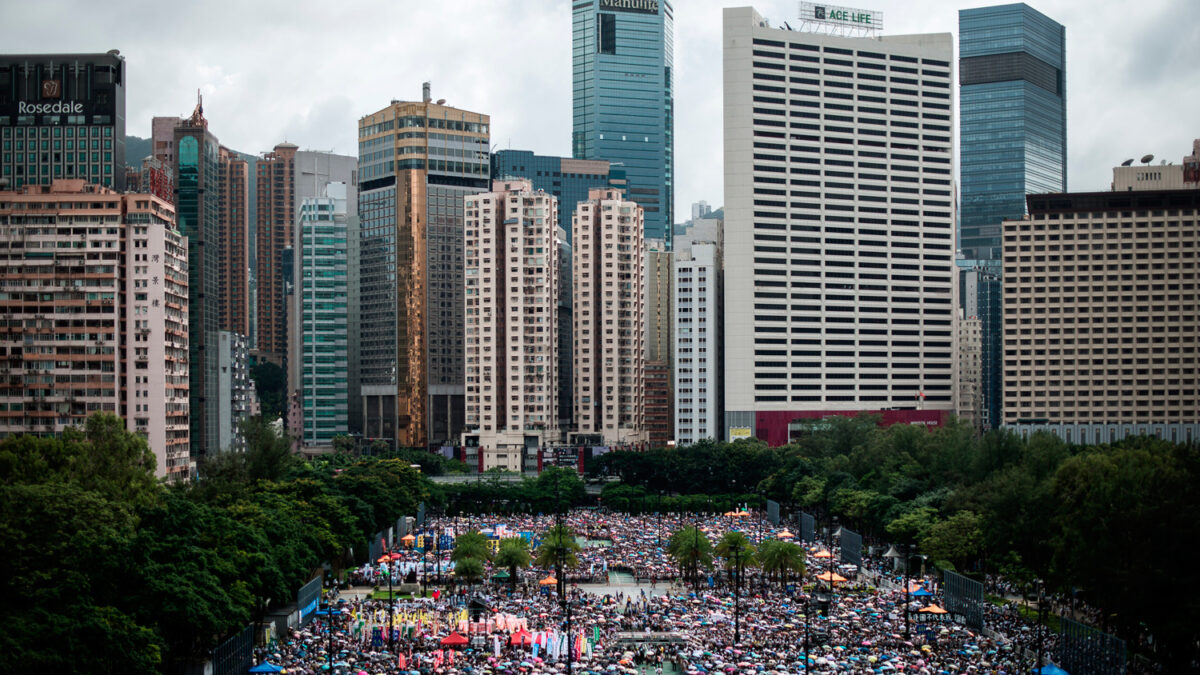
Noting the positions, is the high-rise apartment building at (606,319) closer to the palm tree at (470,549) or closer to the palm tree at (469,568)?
the palm tree at (470,549)

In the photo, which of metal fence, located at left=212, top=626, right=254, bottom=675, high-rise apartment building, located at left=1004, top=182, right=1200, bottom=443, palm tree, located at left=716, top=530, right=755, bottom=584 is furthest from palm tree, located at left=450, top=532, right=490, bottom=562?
high-rise apartment building, located at left=1004, top=182, right=1200, bottom=443

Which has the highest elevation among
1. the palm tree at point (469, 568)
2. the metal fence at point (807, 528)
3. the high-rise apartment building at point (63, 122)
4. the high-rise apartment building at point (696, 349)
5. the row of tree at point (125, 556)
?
the high-rise apartment building at point (63, 122)

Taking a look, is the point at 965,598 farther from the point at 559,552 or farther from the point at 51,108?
the point at 51,108

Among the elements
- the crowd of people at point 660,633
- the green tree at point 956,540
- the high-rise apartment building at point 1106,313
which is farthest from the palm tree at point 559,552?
the high-rise apartment building at point 1106,313

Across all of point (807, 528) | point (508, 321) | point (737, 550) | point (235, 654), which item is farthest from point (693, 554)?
point (508, 321)

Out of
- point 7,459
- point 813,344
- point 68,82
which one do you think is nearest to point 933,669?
point 7,459

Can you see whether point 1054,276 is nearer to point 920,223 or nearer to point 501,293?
point 920,223
